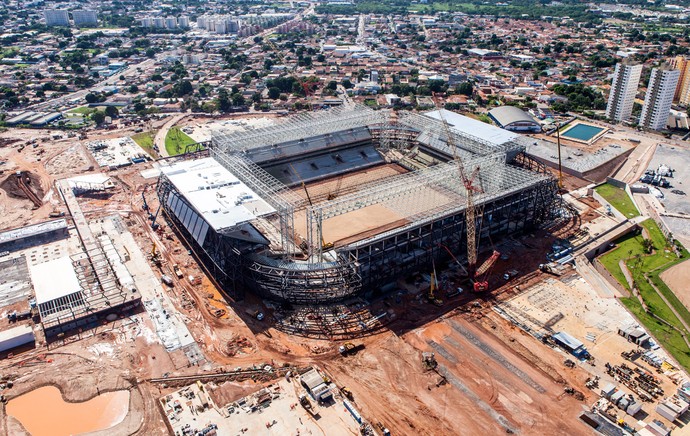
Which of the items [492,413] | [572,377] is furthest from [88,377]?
[572,377]

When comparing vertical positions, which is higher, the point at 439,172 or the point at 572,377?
the point at 439,172

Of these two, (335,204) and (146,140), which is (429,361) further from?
(146,140)

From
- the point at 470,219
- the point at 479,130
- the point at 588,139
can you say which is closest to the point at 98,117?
the point at 479,130

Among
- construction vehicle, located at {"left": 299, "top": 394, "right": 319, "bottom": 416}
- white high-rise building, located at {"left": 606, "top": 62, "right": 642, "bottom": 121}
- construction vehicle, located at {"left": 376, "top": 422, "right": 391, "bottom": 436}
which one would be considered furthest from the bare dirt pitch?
white high-rise building, located at {"left": 606, "top": 62, "right": 642, "bottom": 121}

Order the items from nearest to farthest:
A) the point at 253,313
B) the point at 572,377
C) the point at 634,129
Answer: the point at 572,377 < the point at 253,313 < the point at 634,129

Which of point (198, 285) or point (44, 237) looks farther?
point (44, 237)

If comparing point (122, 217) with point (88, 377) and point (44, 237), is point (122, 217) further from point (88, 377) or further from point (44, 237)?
point (88, 377)

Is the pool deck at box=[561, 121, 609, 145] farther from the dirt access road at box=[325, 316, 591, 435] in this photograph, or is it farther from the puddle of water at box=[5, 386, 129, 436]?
the puddle of water at box=[5, 386, 129, 436]

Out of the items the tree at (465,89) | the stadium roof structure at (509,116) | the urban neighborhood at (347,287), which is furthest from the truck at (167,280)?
the tree at (465,89)
